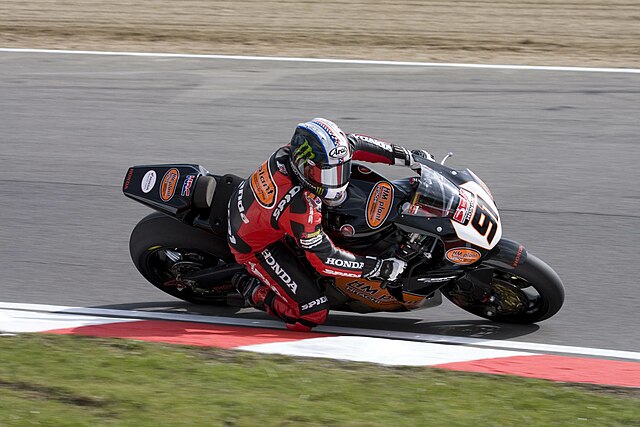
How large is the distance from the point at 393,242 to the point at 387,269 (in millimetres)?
275

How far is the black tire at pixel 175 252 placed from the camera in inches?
268

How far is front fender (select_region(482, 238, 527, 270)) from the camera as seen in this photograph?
6.21 meters

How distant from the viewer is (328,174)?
600cm

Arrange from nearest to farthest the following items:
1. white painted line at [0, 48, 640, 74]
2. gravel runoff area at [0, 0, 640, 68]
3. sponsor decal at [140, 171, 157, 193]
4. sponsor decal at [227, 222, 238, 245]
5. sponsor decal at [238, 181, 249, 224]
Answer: sponsor decal at [238, 181, 249, 224]
sponsor decal at [227, 222, 238, 245]
sponsor decal at [140, 171, 157, 193]
white painted line at [0, 48, 640, 74]
gravel runoff area at [0, 0, 640, 68]

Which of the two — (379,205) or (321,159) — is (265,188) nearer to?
(321,159)

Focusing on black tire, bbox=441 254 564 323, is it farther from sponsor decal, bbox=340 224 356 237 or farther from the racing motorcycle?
sponsor decal, bbox=340 224 356 237

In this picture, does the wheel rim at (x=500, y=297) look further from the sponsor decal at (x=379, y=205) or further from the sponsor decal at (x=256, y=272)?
the sponsor decal at (x=256, y=272)

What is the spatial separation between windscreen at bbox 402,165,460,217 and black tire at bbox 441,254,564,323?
483 mm

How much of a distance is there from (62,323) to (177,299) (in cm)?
93

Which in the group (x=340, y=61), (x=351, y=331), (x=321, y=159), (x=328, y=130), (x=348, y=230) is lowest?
(x=351, y=331)

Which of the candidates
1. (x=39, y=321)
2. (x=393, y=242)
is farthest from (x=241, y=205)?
(x=39, y=321)

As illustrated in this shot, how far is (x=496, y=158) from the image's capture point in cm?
969

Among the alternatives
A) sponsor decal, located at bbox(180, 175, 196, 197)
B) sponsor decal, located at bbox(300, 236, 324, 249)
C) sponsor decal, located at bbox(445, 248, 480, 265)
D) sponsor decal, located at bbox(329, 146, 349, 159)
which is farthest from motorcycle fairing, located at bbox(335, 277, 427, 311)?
sponsor decal, located at bbox(180, 175, 196, 197)

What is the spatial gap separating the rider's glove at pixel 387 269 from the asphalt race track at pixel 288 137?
645 millimetres
